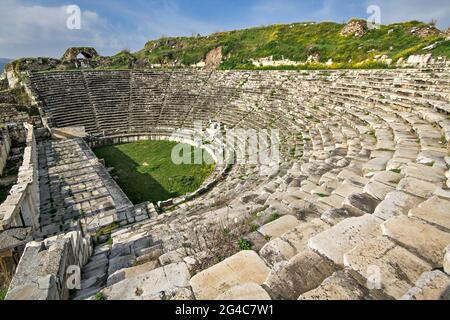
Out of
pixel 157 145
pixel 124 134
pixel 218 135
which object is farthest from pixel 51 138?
pixel 218 135

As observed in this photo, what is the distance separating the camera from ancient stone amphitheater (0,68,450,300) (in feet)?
7.54

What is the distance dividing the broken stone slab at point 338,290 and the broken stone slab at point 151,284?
119 cm

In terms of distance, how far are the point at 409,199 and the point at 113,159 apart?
1444 centimetres

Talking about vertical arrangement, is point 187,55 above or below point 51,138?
above

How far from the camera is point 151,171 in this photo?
12758mm

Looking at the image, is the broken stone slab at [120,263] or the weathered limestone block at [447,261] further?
the broken stone slab at [120,263]

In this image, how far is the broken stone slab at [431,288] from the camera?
1.79 m

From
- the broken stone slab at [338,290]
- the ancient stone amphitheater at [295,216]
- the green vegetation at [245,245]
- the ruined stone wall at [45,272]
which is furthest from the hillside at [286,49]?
the ruined stone wall at [45,272]

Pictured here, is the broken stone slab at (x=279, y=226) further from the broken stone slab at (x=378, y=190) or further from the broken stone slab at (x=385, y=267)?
the broken stone slab at (x=378, y=190)

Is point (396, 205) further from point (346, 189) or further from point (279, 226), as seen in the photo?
point (279, 226)

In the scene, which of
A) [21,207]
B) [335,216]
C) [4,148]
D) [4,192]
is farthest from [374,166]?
[4,148]

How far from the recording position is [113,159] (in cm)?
1470
